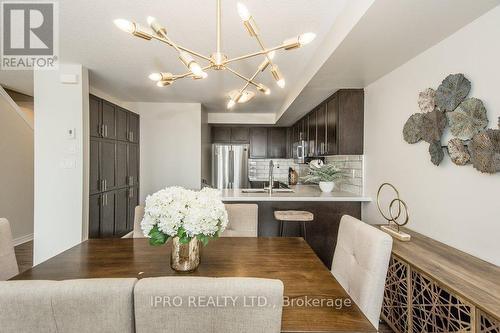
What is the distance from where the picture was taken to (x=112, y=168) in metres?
3.64

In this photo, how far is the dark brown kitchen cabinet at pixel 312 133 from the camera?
4.14m

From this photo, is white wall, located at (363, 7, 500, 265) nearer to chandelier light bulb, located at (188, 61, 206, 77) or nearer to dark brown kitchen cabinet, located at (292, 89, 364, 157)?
dark brown kitchen cabinet, located at (292, 89, 364, 157)

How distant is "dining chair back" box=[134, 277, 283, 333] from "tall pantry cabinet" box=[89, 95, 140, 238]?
9.49ft

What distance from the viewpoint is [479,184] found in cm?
159

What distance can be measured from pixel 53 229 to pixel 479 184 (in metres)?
3.66

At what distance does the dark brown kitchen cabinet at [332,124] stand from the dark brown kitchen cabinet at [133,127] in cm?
295

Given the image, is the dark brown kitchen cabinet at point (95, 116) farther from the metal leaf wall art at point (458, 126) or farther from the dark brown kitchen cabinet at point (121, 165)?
the metal leaf wall art at point (458, 126)

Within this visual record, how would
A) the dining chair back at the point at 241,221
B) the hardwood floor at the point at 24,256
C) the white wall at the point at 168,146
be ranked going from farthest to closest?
the white wall at the point at 168,146, the hardwood floor at the point at 24,256, the dining chair back at the point at 241,221

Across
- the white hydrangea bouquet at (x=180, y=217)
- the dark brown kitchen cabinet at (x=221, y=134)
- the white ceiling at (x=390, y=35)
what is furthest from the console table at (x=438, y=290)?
the dark brown kitchen cabinet at (x=221, y=134)

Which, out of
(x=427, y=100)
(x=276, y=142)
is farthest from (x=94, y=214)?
(x=276, y=142)

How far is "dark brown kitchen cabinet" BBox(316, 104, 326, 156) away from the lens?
3.66 metres

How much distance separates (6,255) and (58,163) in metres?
1.63

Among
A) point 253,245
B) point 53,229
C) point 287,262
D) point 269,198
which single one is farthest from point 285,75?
point 53,229

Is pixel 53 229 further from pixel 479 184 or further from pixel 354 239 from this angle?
pixel 479 184
